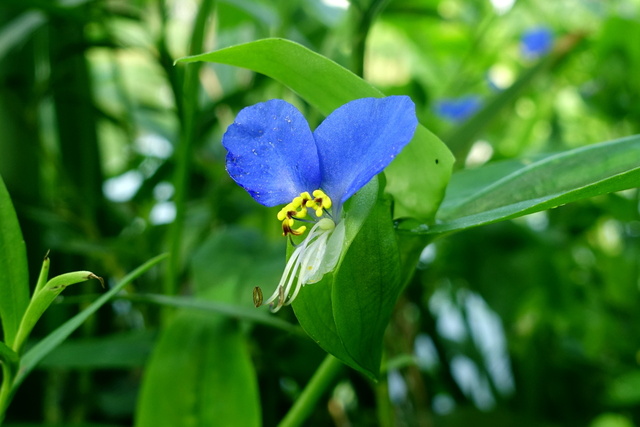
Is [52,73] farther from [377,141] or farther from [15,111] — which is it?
[377,141]

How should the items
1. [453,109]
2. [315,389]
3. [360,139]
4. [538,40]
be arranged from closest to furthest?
[360,139] → [315,389] → [453,109] → [538,40]

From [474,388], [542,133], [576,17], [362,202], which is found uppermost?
[362,202]

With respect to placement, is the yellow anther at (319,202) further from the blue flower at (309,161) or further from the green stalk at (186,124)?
the green stalk at (186,124)

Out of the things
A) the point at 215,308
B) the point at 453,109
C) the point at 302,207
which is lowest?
the point at 453,109

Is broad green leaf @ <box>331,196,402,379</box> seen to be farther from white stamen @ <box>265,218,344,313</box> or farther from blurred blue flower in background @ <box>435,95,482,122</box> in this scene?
blurred blue flower in background @ <box>435,95,482,122</box>

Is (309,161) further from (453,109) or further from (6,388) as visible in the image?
(453,109)

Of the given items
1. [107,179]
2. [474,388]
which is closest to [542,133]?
[474,388]

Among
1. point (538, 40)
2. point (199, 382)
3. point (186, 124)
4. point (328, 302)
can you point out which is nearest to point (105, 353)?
point (199, 382)
